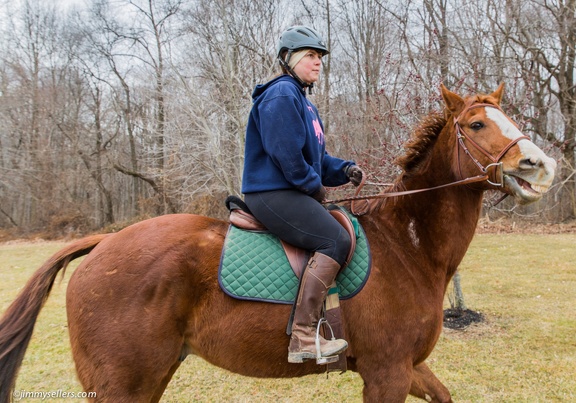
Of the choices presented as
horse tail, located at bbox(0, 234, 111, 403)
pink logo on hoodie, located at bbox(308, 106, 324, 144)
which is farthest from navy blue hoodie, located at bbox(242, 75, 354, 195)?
horse tail, located at bbox(0, 234, 111, 403)

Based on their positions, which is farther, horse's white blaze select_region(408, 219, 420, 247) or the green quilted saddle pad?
horse's white blaze select_region(408, 219, 420, 247)

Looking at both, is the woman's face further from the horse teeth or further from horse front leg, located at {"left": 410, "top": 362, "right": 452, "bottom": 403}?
horse front leg, located at {"left": 410, "top": 362, "right": 452, "bottom": 403}

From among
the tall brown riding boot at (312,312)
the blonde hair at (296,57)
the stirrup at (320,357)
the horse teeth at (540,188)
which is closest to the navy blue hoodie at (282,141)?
the blonde hair at (296,57)

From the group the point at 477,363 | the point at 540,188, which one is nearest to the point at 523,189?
the point at 540,188

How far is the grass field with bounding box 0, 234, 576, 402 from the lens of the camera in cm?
425

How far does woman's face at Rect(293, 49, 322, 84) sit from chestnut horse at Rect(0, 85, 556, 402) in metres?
0.94

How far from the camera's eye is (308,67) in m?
2.76

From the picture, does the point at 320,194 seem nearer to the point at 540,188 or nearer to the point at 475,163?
the point at 475,163

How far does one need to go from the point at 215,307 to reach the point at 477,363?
156 inches

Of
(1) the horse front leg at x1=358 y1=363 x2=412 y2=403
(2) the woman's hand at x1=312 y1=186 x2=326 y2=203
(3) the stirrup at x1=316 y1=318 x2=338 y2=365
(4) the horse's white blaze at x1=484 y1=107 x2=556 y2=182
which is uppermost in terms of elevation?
(4) the horse's white blaze at x1=484 y1=107 x2=556 y2=182

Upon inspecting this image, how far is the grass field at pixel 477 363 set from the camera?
4250 millimetres

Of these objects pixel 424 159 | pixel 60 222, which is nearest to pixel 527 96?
pixel 424 159

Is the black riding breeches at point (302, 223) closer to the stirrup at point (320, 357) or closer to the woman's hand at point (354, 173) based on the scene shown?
the stirrup at point (320, 357)

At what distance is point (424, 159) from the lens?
2.86 meters
